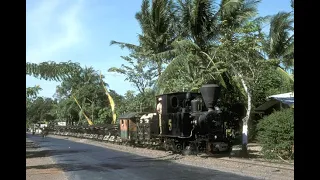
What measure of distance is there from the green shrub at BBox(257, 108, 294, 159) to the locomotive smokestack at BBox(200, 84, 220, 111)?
2551 mm

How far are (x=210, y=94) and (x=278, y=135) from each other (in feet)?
12.0

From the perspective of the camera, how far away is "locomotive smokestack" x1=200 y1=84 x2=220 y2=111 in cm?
1673

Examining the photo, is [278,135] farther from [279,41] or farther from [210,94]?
[279,41]

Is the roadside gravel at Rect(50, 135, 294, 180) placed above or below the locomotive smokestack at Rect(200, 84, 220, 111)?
below

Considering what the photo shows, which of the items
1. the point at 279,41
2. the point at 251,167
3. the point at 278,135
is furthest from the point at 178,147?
the point at 279,41

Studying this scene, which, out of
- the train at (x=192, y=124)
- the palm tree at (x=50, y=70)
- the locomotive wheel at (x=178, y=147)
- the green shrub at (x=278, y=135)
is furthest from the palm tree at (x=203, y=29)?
the palm tree at (x=50, y=70)

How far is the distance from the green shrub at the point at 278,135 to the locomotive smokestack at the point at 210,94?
255cm

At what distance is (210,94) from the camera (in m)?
16.9

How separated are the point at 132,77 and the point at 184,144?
768 inches

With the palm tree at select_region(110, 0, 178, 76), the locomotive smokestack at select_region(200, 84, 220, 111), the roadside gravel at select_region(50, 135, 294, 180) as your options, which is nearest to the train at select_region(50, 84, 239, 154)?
the locomotive smokestack at select_region(200, 84, 220, 111)

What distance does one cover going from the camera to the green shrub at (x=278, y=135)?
13.9 m

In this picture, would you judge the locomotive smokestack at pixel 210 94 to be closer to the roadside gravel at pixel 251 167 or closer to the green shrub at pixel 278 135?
the roadside gravel at pixel 251 167

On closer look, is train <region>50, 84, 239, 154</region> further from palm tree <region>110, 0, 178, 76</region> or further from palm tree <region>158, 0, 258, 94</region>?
palm tree <region>110, 0, 178, 76</region>
